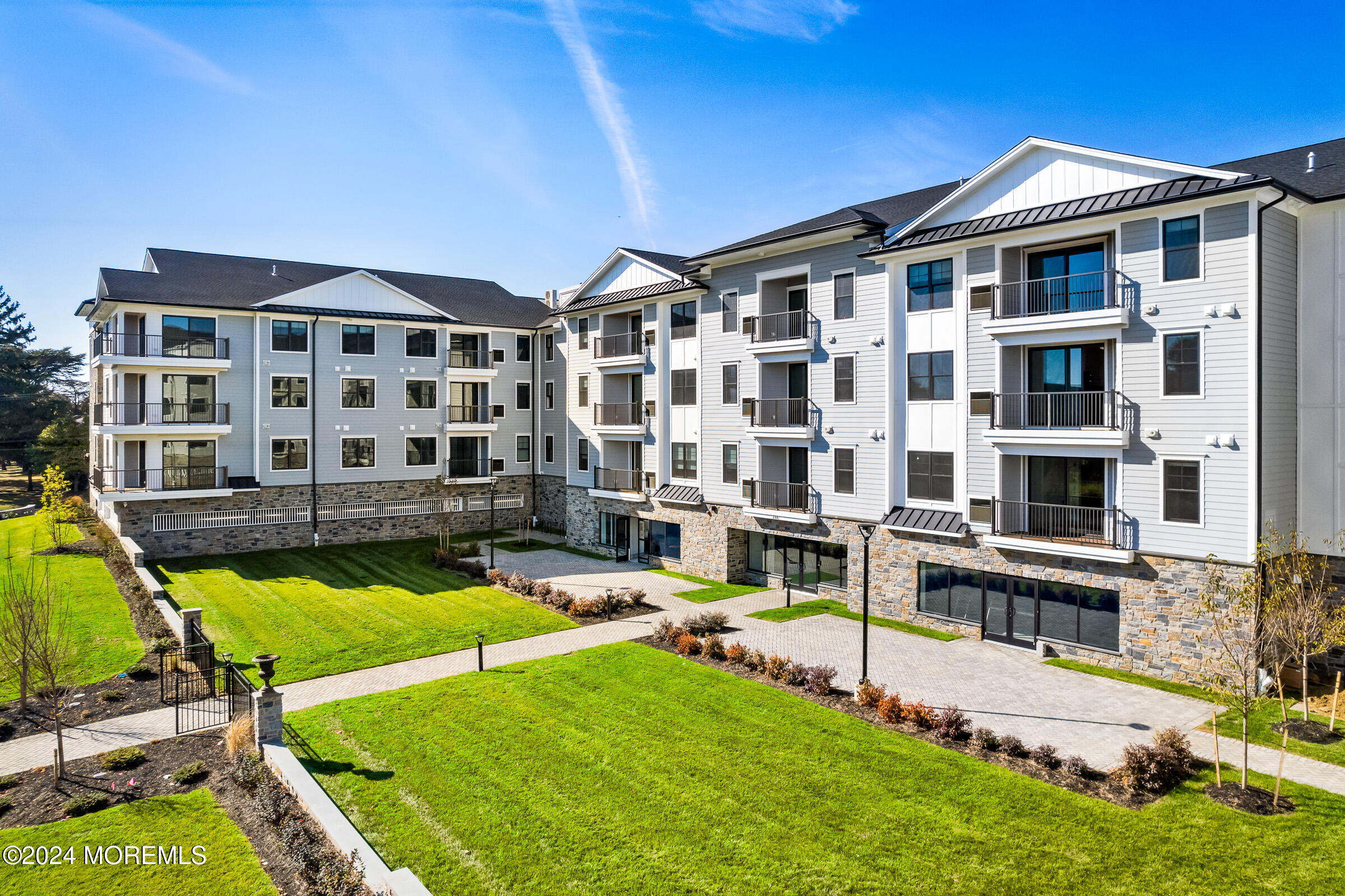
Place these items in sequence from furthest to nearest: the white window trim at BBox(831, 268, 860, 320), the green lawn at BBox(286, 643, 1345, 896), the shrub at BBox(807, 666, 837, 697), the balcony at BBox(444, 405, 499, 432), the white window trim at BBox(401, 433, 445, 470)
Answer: the balcony at BBox(444, 405, 499, 432) → the white window trim at BBox(401, 433, 445, 470) → the white window trim at BBox(831, 268, 860, 320) → the shrub at BBox(807, 666, 837, 697) → the green lawn at BBox(286, 643, 1345, 896)

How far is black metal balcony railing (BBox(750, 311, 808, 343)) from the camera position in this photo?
24.6m

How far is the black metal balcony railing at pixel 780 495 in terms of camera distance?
25.0 metres

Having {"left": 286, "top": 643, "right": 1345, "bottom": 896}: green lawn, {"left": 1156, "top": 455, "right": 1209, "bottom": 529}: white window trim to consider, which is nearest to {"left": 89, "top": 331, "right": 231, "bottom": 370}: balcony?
{"left": 286, "top": 643, "right": 1345, "bottom": 896}: green lawn

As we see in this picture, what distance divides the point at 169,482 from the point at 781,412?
2553 cm

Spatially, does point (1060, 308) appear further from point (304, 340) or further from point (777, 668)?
point (304, 340)

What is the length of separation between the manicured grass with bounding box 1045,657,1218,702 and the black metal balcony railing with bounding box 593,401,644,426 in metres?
18.2

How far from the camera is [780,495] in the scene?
25.8 m

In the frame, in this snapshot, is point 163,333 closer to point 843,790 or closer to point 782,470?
point 782,470

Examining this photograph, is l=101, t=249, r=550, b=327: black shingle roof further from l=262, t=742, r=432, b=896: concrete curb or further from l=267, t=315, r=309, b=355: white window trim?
l=262, t=742, r=432, b=896: concrete curb

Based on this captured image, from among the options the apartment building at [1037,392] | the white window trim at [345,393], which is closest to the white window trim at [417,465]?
the white window trim at [345,393]

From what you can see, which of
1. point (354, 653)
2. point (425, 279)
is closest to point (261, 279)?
point (425, 279)

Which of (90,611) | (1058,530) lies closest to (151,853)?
(90,611)

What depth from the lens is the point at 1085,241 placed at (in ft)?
60.8

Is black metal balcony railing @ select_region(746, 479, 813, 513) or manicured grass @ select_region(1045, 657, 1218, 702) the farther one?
black metal balcony railing @ select_region(746, 479, 813, 513)
